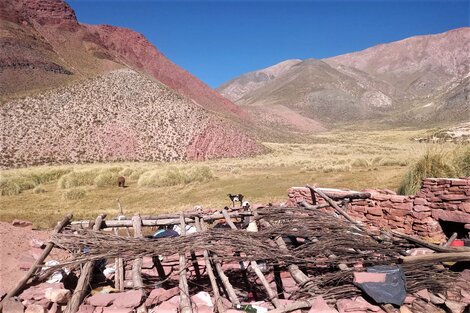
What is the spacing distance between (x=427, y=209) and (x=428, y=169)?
356cm

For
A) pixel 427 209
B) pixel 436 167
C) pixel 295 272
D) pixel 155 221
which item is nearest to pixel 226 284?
pixel 295 272

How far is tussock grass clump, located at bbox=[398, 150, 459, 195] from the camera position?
12.2 meters

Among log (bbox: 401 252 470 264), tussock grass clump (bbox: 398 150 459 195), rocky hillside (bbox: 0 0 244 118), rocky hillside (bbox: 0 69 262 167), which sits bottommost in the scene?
log (bbox: 401 252 470 264)

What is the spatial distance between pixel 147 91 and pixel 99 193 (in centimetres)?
3904

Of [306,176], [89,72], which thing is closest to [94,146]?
[89,72]

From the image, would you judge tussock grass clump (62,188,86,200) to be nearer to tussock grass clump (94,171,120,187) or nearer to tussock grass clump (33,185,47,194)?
tussock grass clump (94,171,120,187)

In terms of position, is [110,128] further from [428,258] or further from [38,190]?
[428,258]

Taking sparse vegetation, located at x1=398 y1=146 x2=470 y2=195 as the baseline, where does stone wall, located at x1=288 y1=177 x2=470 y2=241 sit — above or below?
below

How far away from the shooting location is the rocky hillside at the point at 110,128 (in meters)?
43.5

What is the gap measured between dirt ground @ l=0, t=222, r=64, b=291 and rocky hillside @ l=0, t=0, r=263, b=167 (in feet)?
108

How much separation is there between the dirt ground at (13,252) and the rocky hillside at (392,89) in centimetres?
9913

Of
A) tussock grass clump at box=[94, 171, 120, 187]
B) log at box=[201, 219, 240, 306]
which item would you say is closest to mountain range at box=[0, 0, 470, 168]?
tussock grass clump at box=[94, 171, 120, 187]

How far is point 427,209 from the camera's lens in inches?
363

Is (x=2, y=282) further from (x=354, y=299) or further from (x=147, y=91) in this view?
(x=147, y=91)
